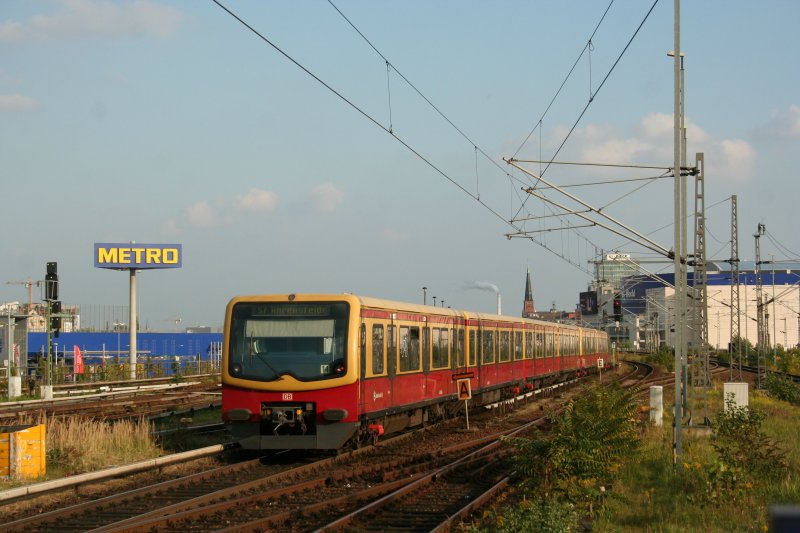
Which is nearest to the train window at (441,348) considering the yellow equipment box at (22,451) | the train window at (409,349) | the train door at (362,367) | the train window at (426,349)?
the train window at (426,349)

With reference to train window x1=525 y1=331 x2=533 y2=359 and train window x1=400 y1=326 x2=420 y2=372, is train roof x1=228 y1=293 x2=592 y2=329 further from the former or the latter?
train window x1=525 y1=331 x2=533 y2=359

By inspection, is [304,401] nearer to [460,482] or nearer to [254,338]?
[254,338]

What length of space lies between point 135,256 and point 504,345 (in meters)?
30.1

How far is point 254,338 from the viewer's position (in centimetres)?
1588

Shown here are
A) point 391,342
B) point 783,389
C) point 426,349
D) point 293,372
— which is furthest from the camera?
point 783,389

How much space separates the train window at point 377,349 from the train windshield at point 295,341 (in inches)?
48.5

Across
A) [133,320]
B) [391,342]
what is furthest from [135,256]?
[391,342]

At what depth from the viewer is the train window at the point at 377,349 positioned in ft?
55.2

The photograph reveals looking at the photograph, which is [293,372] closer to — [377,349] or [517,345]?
[377,349]

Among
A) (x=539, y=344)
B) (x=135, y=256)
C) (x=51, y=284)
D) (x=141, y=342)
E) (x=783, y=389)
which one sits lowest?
(x=783, y=389)

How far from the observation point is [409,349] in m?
19.0

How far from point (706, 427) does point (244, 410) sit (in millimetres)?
9353

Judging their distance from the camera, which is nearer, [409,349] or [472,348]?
[409,349]

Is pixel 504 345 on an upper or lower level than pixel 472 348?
lower
